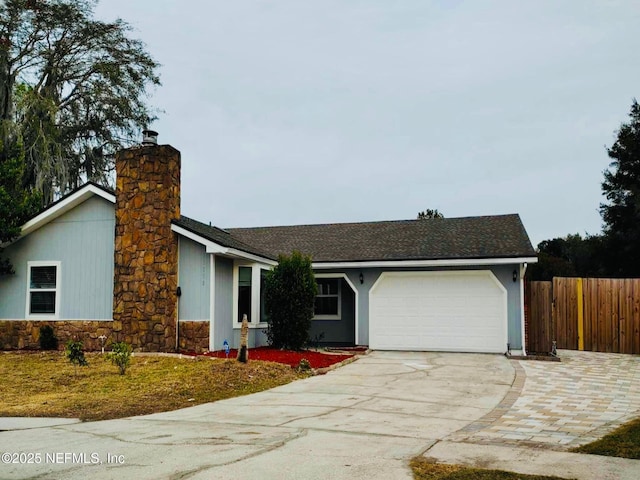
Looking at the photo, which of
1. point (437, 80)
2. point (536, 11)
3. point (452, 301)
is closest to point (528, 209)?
point (437, 80)

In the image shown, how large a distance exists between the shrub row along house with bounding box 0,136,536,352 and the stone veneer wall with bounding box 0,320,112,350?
1.2 inches

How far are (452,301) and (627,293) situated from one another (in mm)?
5404

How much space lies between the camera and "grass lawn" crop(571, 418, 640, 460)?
19.8 feet

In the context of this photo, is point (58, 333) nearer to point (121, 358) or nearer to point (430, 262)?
point (121, 358)

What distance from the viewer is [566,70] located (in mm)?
18219

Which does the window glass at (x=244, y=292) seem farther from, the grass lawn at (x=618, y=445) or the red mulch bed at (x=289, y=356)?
the grass lawn at (x=618, y=445)

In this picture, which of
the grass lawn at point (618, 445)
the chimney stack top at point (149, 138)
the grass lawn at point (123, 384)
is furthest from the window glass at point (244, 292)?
the grass lawn at point (618, 445)

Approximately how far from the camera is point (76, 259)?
16.2m

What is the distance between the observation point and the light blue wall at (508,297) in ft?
56.1

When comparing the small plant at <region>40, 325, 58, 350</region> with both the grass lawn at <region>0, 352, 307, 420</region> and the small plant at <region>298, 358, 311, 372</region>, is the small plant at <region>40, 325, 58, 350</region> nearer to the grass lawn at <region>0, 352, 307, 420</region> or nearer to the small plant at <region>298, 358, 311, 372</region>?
the grass lawn at <region>0, 352, 307, 420</region>

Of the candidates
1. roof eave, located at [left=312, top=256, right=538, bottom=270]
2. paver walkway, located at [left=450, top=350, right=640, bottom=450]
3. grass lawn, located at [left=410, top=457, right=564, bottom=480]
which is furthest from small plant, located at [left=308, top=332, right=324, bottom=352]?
grass lawn, located at [left=410, top=457, right=564, bottom=480]

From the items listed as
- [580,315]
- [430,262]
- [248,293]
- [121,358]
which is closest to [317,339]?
[248,293]

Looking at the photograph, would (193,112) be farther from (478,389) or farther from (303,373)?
(478,389)

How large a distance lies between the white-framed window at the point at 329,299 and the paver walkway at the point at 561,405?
620cm
